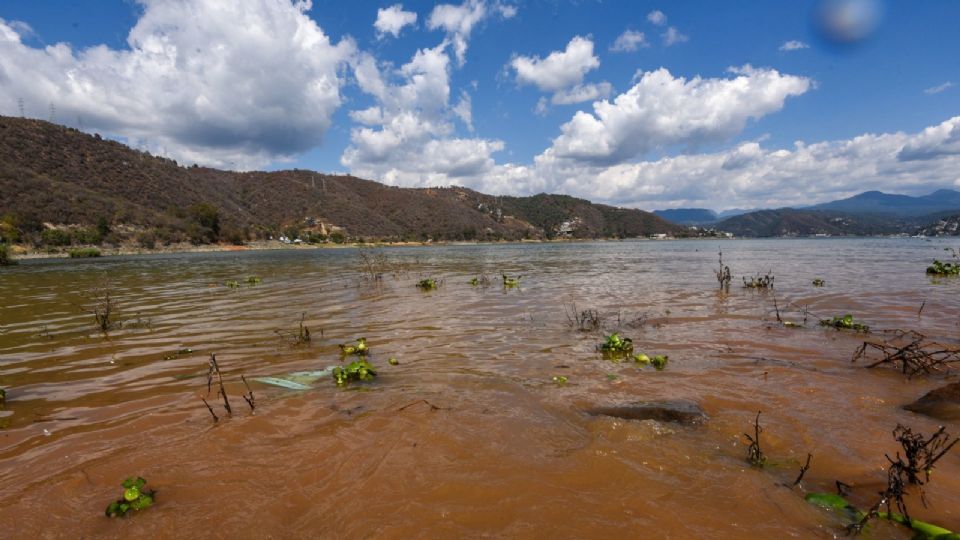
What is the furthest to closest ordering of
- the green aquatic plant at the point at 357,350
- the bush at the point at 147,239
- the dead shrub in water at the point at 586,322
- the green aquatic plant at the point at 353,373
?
the bush at the point at 147,239 → the dead shrub in water at the point at 586,322 → the green aquatic plant at the point at 357,350 → the green aquatic plant at the point at 353,373

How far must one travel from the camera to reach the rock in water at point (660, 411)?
4.91 m

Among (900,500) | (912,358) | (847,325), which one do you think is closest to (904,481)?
(900,500)

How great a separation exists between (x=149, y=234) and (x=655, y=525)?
10282cm

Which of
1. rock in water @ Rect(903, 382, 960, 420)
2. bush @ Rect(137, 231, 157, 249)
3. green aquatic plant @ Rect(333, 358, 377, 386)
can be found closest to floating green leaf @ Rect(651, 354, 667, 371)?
rock in water @ Rect(903, 382, 960, 420)

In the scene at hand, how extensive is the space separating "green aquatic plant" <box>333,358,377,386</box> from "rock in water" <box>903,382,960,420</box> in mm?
7199

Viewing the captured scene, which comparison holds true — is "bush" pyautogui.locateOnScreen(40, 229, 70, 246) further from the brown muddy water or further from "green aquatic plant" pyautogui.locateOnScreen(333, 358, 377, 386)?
"green aquatic plant" pyautogui.locateOnScreen(333, 358, 377, 386)

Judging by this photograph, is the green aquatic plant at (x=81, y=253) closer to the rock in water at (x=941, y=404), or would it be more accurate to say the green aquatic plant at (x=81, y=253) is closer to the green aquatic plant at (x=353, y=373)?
the green aquatic plant at (x=353, y=373)

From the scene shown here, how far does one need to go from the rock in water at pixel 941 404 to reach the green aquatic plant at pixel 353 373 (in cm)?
720

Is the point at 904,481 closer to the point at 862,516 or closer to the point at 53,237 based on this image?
the point at 862,516

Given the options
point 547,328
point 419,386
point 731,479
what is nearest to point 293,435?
point 419,386

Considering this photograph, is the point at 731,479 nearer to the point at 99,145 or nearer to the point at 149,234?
the point at 149,234

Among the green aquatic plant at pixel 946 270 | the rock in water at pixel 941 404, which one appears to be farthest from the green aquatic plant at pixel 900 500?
the green aquatic plant at pixel 946 270

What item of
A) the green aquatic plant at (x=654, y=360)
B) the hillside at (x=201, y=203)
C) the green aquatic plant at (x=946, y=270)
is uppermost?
the hillside at (x=201, y=203)

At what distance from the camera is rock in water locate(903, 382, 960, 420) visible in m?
4.76
